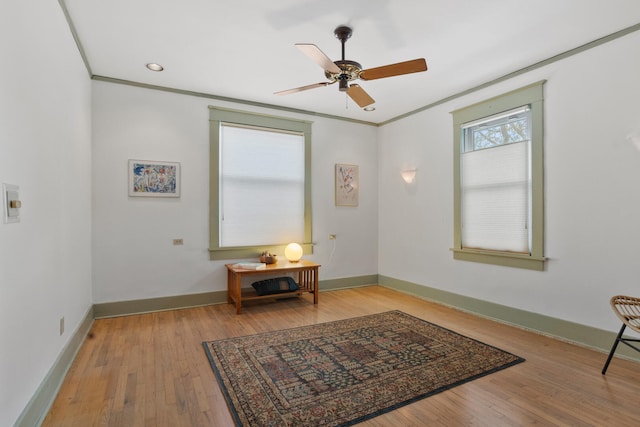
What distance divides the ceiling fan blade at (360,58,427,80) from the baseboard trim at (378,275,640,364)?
108 inches

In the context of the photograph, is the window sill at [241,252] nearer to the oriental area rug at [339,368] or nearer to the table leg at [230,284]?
the table leg at [230,284]

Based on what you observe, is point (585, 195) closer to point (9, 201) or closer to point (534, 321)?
point (534, 321)

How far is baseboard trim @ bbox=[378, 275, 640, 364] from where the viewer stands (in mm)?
2852

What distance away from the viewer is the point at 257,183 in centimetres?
461

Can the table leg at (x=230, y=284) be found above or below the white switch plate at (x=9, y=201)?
below

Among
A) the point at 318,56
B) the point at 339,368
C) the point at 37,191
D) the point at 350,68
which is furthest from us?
the point at 350,68

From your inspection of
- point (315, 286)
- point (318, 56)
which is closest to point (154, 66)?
point (318, 56)

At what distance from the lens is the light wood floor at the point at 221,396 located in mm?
1941

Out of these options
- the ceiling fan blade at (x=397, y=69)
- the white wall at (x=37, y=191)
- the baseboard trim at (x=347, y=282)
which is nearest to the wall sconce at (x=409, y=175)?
the baseboard trim at (x=347, y=282)

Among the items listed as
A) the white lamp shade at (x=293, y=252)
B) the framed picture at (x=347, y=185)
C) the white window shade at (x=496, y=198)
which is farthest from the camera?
the framed picture at (x=347, y=185)

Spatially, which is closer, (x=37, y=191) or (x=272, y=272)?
(x=37, y=191)

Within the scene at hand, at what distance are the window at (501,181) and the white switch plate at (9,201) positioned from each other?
Result: 162 inches

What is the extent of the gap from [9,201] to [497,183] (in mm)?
4188

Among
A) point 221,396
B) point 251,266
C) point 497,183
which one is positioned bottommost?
point 221,396
